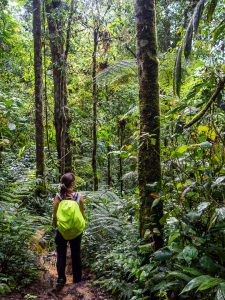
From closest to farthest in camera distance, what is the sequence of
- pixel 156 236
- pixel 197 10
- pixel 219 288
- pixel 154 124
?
pixel 219 288
pixel 197 10
pixel 156 236
pixel 154 124

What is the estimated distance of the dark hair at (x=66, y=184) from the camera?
4711mm

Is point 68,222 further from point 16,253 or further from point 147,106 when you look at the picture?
point 147,106

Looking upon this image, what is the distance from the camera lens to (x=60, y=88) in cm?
900

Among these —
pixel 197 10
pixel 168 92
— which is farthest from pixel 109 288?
pixel 168 92

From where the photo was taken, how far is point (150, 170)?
407 centimetres

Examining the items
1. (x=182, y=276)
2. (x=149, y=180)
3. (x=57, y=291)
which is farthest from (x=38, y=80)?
(x=182, y=276)

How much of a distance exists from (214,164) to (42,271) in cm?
305

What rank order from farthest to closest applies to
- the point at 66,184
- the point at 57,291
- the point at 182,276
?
the point at 66,184 < the point at 57,291 < the point at 182,276

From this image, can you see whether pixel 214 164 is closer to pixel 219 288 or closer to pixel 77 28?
pixel 219 288

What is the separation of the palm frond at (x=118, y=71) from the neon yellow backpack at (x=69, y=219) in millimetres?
3963

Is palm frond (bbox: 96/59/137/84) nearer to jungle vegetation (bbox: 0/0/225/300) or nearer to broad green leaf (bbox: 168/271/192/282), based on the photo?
jungle vegetation (bbox: 0/0/225/300)

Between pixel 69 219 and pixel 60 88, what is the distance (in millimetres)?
A: 5179

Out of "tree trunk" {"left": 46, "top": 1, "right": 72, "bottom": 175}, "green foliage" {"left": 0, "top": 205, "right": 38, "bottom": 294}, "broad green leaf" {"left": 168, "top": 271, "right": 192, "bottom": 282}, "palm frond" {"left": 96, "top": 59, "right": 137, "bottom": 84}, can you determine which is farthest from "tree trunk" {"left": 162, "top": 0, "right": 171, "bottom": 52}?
"broad green leaf" {"left": 168, "top": 271, "right": 192, "bottom": 282}

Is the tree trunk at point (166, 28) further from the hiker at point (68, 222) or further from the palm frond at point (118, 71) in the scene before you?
the hiker at point (68, 222)
